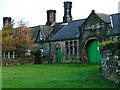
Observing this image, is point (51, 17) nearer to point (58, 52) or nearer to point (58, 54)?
point (58, 52)

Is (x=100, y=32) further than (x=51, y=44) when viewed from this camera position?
No

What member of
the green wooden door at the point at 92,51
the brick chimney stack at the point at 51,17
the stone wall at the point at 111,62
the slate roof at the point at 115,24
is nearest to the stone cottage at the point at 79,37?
the green wooden door at the point at 92,51

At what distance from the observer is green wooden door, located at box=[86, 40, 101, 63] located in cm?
Answer: 4866

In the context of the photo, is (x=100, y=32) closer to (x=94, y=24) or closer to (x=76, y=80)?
(x=94, y=24)

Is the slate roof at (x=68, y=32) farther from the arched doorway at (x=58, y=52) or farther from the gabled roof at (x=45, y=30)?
the gabled roof at (x=45, y=30)

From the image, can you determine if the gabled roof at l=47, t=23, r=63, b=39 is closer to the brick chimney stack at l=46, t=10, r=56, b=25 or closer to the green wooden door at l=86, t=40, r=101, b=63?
the brick chimney stack at l=46, t=10, r=56, b=25

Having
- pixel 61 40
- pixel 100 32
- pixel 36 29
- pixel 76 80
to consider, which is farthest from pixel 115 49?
pixel 36 29

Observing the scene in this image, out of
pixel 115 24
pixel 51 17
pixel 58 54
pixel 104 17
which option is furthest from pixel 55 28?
pixel 115 24

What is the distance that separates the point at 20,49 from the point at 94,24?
12.7m

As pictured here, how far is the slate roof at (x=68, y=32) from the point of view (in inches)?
2106

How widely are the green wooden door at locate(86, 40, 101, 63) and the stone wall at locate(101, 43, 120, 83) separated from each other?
26876mm

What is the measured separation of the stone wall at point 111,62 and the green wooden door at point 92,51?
26.9 meters

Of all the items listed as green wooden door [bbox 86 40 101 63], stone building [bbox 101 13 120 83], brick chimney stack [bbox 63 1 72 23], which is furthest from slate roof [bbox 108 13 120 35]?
stone building [bbox 101 13 120 83]

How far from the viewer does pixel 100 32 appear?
157 ft
